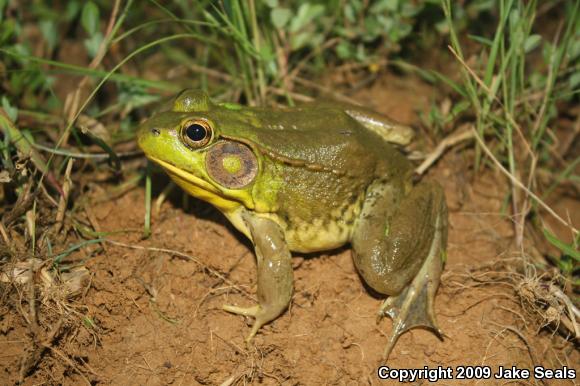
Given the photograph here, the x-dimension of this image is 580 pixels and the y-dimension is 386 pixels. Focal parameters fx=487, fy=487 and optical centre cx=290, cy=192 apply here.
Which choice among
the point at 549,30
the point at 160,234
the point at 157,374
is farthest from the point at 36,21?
the point at 549,30

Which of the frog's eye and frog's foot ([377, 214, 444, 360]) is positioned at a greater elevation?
the frog's eye

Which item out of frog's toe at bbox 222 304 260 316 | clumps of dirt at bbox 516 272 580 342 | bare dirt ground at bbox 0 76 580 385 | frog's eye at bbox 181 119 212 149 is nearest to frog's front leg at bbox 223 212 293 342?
frog's toe at bbox 222 304 260 316

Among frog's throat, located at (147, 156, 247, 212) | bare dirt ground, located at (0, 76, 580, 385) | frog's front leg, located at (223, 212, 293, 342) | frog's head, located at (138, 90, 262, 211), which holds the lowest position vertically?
bare dirt ground, located at (0, 76, 580, 385)

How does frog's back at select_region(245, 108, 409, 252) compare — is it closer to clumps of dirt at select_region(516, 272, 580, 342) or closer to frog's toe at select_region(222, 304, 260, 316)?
frog's toe at select_region(222, 304, 260, 316)

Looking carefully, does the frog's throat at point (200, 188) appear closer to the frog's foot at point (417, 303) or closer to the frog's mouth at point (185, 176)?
the frog's mouth at point (185, 176)

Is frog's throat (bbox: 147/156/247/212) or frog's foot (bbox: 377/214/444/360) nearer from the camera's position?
frog's throat (bbox: 147/156/247/212)

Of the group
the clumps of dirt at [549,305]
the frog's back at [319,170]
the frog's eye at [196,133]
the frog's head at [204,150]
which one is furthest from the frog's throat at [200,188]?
the clumps of dirt at [549,305]
